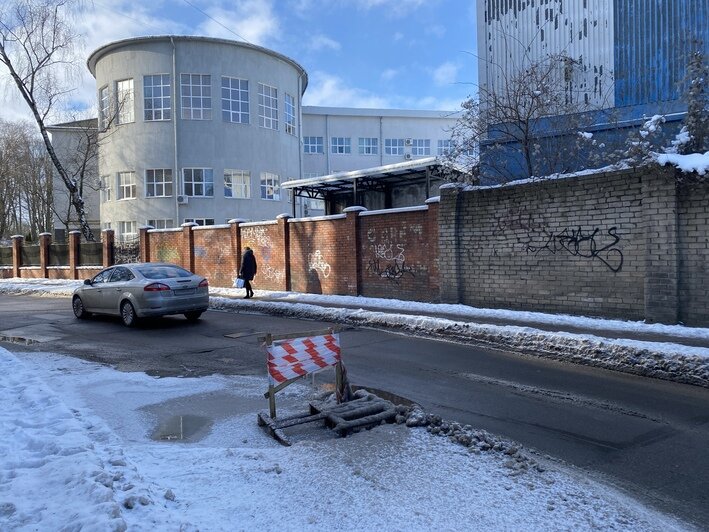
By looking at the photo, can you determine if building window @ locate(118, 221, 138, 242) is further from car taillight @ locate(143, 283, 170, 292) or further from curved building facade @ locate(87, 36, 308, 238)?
car taillight @ locate(143, 283, 170, 292)

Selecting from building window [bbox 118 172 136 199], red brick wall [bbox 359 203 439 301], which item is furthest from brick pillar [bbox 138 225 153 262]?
red brick wall [bbox 359 203 439 301]

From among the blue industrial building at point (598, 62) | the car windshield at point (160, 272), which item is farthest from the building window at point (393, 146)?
the car windshield at point (160, 272)

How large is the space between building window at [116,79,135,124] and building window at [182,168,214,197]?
15.1 feet

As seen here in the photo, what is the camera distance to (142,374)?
785 centimetres

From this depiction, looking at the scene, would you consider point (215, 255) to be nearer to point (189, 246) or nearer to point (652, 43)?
point (189, 246)

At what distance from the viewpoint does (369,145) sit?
159 ft

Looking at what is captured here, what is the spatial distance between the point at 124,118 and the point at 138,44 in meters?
4.27

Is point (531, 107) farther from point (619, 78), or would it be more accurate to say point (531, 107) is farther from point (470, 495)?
point (470, 495)

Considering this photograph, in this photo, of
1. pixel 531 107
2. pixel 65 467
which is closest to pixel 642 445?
pixel 65 467

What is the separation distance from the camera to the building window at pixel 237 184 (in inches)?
1305

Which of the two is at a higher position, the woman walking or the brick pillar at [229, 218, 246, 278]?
the brick pillar at [229, 218, 246, 278]

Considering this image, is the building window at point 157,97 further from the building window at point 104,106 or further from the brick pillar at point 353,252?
the brick pillar at point 353,252

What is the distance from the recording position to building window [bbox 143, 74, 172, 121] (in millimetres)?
32344

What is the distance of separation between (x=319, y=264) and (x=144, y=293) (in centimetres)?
700
